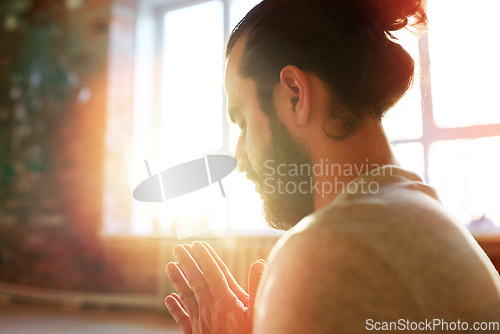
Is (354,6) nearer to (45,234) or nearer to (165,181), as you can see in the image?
(165,181)

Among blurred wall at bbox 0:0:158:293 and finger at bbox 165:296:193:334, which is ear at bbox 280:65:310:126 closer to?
finger at bbox 165:296:193:334

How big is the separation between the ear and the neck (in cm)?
6

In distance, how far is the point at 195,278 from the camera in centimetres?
78

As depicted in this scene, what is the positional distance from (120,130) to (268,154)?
3.27m

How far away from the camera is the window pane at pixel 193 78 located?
384cm

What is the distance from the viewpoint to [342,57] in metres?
0.80

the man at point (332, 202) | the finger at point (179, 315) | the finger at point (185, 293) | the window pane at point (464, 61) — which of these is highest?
the window pane at point (464, 61)

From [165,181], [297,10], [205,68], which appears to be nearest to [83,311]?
[205,68]

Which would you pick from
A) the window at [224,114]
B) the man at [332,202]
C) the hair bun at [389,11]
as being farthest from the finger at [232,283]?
the window at [224,114]

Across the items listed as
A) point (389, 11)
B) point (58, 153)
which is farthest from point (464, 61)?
point (58, 153)

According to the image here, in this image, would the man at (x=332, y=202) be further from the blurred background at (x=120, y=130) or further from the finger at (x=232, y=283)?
the blurred background at (x=120, y=130)

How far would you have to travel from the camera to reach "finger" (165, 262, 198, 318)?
0.82 m

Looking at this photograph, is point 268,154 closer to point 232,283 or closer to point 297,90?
point 297,90

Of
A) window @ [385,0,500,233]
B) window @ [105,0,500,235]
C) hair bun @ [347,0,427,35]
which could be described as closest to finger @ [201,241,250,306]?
hair bun @ [347,0,427,35]
